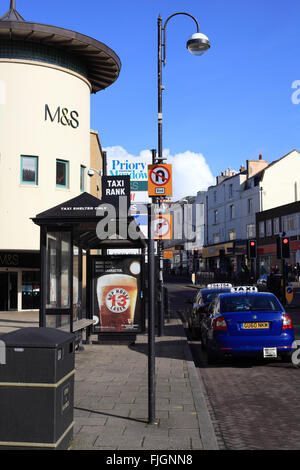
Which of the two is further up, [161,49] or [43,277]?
[161,49]

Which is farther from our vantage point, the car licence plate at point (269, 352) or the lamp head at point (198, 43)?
the lamp head at point (198, 43)

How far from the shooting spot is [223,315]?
10.8 meters

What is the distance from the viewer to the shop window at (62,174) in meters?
26.5

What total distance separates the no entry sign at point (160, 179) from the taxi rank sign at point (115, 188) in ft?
32.3

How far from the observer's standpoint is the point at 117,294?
14094 mm

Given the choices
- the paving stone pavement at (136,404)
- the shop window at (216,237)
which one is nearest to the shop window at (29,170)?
the paving stone pavement at (136,404)

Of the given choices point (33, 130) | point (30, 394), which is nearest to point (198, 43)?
point (30, 394)

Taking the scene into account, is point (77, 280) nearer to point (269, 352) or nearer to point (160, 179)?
point (269, 352)

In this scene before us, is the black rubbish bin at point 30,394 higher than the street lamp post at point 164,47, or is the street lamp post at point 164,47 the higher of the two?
the street lamp post at point 164,47

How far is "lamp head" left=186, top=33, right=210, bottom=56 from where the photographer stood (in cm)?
1375

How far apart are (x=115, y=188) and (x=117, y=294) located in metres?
4.55

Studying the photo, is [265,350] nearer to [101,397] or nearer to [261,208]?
[101,397]

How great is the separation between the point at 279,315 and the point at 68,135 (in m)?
18.3

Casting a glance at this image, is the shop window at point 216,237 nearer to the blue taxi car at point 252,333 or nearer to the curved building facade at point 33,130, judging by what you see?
the curved building facade at point 33,130
